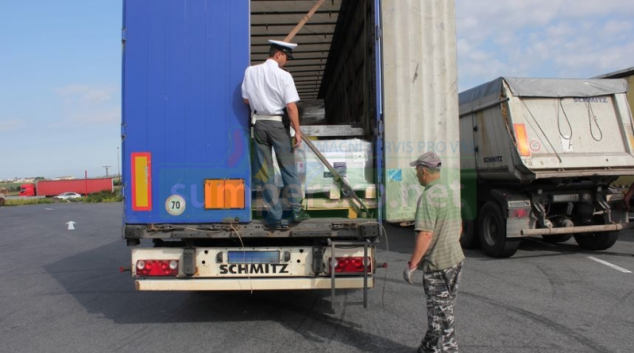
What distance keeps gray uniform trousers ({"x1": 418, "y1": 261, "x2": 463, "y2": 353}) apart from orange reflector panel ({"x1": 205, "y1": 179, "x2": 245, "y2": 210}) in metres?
1.79

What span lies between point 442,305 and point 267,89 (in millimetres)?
2345

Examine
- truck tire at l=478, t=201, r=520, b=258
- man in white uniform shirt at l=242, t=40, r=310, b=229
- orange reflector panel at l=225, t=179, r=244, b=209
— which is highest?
man in white uniform shirt at l=242, t=40, r=310, b=229

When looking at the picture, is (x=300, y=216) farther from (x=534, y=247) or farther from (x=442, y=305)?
(x=534, y=247)

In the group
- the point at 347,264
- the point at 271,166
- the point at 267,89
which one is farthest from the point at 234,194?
the point at 347,264

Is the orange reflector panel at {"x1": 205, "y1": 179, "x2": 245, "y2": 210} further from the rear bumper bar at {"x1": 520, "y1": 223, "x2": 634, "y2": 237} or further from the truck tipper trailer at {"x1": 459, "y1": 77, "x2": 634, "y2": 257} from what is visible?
the rear bumper bar at {"x1": 520, "y1": 223, "x2": 634, "y2": 237}

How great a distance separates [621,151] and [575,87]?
52.2 inches

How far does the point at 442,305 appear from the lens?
3723 millimetres

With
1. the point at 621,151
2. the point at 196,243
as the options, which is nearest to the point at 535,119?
the point at 621,151

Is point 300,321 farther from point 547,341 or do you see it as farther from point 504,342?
point 547,341

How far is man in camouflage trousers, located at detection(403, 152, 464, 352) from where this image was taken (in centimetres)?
368

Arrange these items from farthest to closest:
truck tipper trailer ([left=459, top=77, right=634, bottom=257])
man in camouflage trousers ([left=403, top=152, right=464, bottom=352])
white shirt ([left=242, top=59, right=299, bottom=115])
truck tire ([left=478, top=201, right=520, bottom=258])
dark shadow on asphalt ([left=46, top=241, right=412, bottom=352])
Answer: truck tire ([left=478, top=201, right=520, bottom=258]) < truck tipper trailer ([left=459, top=77, right=634, bottom=257]) < dark shadow on asphalt ([left=46, top=241, right=412, bottom=352]) < white shirt ([left=242, top=59, right=299, bottom=115]) < man in camouflage trousers ([left=403, top=152, right=464, bottom=352])

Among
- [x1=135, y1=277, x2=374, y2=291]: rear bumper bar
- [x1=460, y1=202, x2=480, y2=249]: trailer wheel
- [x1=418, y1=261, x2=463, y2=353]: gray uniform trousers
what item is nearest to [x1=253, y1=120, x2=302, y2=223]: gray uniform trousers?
[x1=135, y1=277, x2=374, y2=291]: rear bumper bar

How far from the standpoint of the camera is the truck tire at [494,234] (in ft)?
26.8

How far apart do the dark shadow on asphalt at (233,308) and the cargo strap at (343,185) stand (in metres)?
1.08
